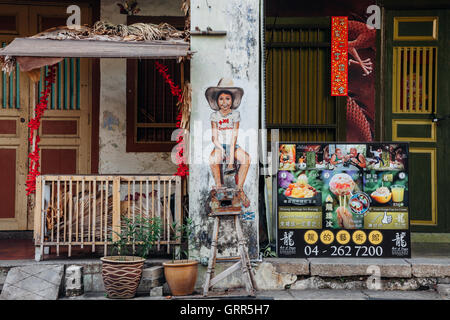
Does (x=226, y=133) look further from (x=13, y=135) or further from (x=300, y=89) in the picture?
(x=13, y=135)

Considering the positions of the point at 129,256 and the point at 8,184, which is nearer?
the point at 129,256

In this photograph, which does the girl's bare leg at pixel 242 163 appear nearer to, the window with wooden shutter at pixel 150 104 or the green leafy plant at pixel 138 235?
the green leafy plant at pixel 138 235

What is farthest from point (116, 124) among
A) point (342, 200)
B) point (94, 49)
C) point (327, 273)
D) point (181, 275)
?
point (327, 273)

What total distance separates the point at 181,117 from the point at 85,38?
5.30 ft

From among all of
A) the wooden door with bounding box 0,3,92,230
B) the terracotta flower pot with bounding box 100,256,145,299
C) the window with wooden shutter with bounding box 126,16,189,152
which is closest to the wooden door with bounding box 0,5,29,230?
the wooden door with bounding box 0,3,92,230

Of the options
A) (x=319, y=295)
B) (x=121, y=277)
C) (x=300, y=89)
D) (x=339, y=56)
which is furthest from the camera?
(x=300, y=89)

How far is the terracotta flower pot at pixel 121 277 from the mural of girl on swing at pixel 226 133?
4.98 ft

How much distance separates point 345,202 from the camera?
693cm

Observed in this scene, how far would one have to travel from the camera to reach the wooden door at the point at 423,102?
8430 millimetres

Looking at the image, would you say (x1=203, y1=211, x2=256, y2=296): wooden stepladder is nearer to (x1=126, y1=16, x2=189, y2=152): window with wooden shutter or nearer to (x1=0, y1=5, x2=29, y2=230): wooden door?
(x1=126, y1=16, x2=189, y2=152): window with wooden shutter

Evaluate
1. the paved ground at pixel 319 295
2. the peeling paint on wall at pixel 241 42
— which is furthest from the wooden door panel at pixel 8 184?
the peeling paint on wall at pixel 241 42

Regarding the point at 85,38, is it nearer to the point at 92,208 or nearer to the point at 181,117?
the point at 181,117

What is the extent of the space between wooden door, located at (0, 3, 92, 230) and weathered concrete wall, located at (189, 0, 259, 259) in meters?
2.70

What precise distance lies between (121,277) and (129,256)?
404mm
